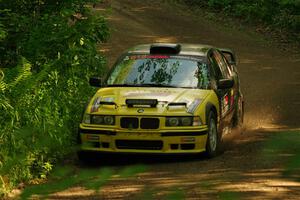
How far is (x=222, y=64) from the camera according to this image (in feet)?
32.0

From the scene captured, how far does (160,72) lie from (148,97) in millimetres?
889

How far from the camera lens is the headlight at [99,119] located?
25.2 ft

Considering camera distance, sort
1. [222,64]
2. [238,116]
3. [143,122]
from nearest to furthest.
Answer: [143,122] < [222,64] < [238,116]

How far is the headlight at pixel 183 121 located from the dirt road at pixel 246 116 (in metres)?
0.54

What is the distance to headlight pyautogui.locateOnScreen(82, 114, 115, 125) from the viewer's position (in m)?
7.68

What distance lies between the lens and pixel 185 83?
8500 mm

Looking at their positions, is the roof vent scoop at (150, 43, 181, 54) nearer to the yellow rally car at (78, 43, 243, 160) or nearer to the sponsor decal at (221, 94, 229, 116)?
the yellow rally car at (78, 43, 243, 160)

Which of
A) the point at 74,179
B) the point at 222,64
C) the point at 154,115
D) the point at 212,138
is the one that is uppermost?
the point at 74,179

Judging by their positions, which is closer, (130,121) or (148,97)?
(130,121)

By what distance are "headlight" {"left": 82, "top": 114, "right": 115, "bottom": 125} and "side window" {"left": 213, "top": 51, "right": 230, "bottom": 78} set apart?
251 cm

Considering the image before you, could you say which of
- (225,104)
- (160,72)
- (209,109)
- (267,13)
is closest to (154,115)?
(209,109)

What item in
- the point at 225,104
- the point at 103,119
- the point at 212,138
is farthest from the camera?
the point at 225,104

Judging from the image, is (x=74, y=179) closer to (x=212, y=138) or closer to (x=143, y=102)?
(x=143, y=102)

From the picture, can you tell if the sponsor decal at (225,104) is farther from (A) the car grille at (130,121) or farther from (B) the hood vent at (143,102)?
(A) the car grille at (130,121)
